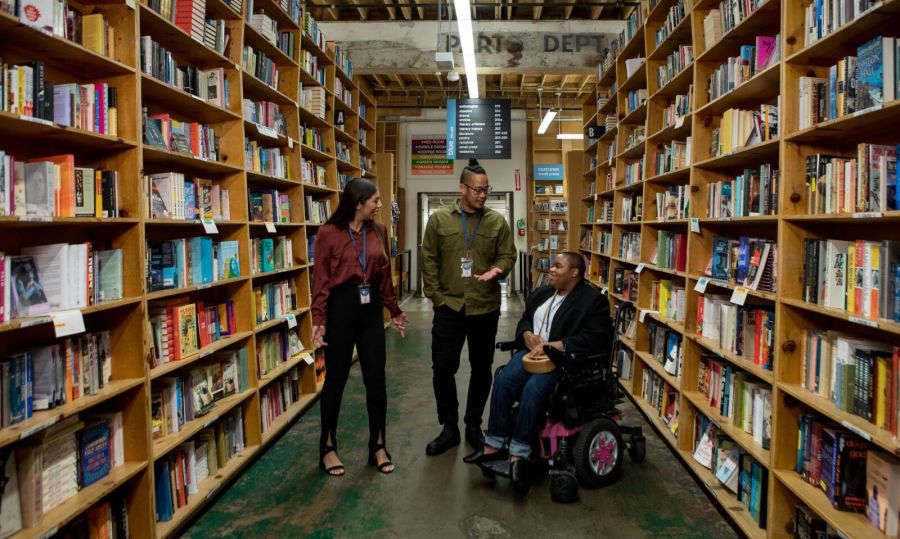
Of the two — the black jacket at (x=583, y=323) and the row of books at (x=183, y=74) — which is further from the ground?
the row of books at (x=183, y=74)

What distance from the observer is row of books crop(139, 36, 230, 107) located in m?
2.54

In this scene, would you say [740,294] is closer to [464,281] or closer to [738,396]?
[738,396]

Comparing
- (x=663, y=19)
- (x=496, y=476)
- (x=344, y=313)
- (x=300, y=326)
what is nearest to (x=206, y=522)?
(x=344, y=313)

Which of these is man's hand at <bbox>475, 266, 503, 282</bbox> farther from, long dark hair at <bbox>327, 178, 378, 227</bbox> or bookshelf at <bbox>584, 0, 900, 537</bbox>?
bookshelf at <bbox>584, 0, 900, 537</bbox>

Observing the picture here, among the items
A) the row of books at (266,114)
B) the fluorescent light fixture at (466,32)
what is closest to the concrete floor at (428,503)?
the row of books at (266,114)

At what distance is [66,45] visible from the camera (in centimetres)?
196

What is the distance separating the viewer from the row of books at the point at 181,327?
8.52 ft

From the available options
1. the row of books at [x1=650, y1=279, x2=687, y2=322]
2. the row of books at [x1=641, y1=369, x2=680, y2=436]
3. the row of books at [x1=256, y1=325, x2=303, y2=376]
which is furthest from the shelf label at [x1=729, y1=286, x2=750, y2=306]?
the row of books at [x1=256, y1=325, x2=303, y2=376]

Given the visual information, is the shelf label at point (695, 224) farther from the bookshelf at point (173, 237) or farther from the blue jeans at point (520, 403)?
the bookshelf at point (173, 237)

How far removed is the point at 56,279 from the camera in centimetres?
201

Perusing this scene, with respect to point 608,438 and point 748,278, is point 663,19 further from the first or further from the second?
point 608,438

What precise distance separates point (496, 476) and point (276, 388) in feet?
5.90

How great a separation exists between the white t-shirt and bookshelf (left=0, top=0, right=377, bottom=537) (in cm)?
182

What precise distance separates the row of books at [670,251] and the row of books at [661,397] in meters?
0.86
